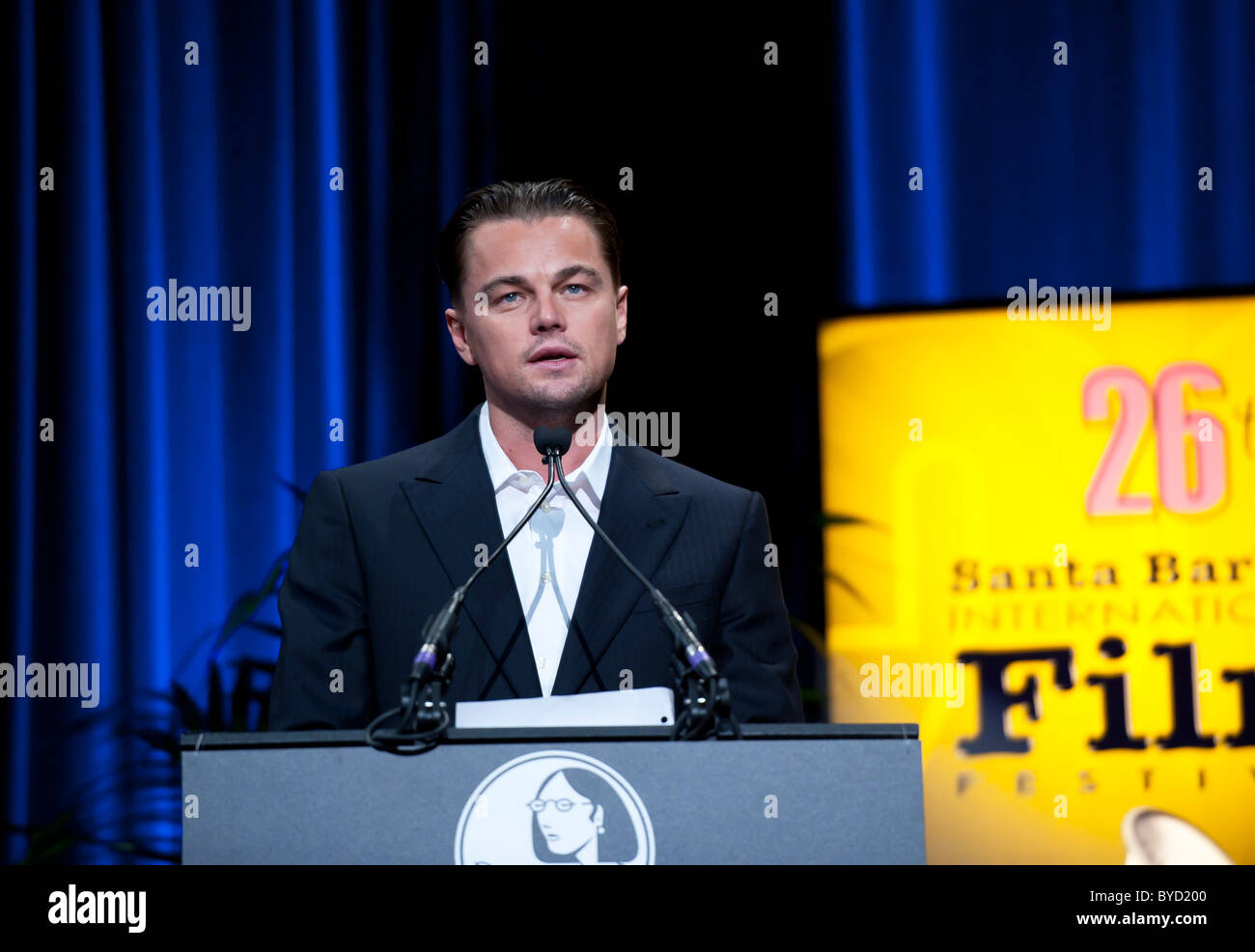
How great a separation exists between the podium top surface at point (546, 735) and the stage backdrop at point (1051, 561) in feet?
6.95

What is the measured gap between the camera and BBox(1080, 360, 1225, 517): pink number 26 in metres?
3.35

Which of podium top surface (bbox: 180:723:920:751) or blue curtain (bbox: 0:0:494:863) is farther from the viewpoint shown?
blue curtain (bbox: 0:0:494:863)

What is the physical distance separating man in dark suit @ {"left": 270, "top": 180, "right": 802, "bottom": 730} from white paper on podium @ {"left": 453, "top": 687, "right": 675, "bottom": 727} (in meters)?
0.42

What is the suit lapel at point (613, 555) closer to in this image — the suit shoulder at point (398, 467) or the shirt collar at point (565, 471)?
the shirt collar at point (565, 471)

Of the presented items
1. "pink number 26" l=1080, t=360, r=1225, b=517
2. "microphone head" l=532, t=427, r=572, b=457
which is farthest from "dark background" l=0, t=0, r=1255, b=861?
"microphone head" l=532, t=427, r=572, b=457

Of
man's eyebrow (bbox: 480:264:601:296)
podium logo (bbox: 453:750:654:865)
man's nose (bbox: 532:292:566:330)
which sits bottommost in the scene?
podium logo (bbox: 453:750:654:865)

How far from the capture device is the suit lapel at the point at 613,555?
6.22ft

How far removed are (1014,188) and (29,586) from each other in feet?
8.74

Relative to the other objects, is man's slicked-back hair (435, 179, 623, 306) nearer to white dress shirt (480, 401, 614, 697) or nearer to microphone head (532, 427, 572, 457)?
white dress shirt (480, 401, 614, 697)

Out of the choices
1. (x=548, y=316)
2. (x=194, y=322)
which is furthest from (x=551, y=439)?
(x=194, y=322)

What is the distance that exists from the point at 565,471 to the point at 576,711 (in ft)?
2.49

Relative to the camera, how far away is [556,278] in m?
2.09
